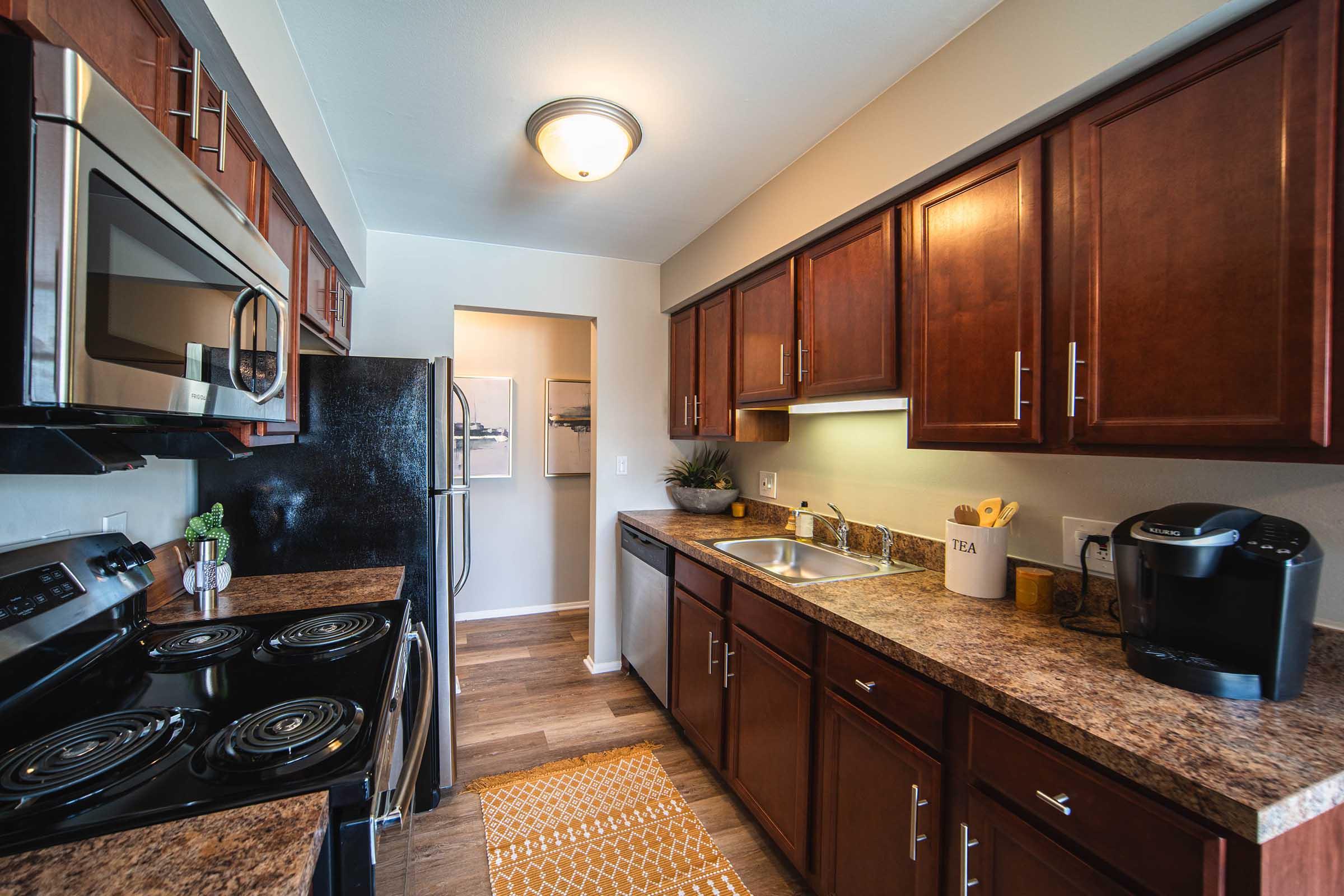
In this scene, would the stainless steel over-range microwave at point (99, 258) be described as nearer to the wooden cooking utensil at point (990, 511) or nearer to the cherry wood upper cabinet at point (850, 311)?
the cherry wood upper cabinet at point (850, 311)

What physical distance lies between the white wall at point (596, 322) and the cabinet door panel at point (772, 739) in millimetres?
1401

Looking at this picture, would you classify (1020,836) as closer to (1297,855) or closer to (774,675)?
(1297,855)

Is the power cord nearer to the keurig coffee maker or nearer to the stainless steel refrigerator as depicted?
the keurig coffee maker

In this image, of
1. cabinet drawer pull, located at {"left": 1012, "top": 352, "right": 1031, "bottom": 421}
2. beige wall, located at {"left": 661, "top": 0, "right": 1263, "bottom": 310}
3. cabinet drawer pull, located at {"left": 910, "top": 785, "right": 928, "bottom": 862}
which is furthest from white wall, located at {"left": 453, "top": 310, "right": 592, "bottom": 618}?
cabinet drawer pull, located at {"left": 910, "top": 785, "right": 928, "bottom": 862}

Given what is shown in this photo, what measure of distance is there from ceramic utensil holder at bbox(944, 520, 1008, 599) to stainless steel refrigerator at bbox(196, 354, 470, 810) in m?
1.81

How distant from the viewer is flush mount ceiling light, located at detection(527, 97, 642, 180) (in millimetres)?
1756

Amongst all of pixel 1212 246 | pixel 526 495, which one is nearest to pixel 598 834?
pixel 1212 246

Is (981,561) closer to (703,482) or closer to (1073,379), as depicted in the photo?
(1073,379)

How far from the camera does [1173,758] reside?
2.61 feet

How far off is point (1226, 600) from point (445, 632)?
231 cm

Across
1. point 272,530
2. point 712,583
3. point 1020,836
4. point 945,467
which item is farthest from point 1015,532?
point 272,530

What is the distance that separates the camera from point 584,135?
179 cm

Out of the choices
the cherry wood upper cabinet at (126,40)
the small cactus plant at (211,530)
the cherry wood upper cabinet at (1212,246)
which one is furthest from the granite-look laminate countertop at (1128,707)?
the small cactus plant at (211,530)

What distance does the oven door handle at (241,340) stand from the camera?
94 cm
